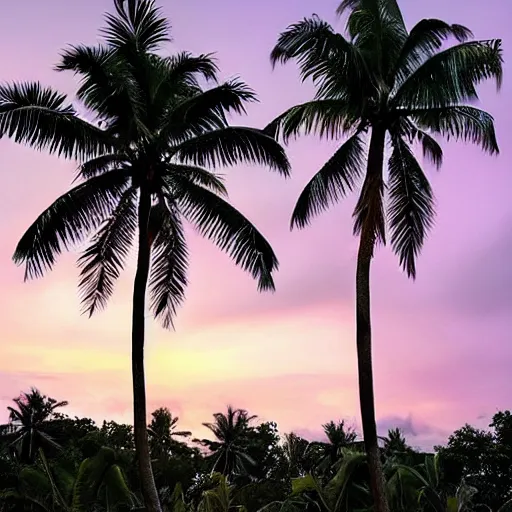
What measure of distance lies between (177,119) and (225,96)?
120cm

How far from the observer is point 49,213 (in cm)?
1667

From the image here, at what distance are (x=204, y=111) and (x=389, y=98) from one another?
421 centimetres

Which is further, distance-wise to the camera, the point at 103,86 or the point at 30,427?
the point at 30,427

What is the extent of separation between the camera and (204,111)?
673 inches

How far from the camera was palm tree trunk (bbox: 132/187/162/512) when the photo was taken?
1544 cm

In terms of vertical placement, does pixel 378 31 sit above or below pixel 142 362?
above

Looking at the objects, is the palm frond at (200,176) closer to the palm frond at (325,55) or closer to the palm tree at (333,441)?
the palm frond at (325,55)

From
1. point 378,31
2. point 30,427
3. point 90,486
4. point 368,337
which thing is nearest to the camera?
point 368,337

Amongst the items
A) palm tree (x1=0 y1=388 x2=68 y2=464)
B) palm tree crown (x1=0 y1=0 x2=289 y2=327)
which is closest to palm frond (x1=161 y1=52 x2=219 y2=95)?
palm tree crown (x1=0 y1=0 x2=289 y2=327)

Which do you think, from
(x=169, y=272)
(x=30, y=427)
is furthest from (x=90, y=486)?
(x=30, y=427)

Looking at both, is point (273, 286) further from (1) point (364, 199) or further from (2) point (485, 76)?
(2) point (485, 76)

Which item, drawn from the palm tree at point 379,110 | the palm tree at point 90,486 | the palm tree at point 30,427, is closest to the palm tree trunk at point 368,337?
the palm tree at point 379,110

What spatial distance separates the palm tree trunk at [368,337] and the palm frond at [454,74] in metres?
1.22

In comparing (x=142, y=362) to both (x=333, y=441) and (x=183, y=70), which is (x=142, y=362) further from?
(x=333, y=441)
